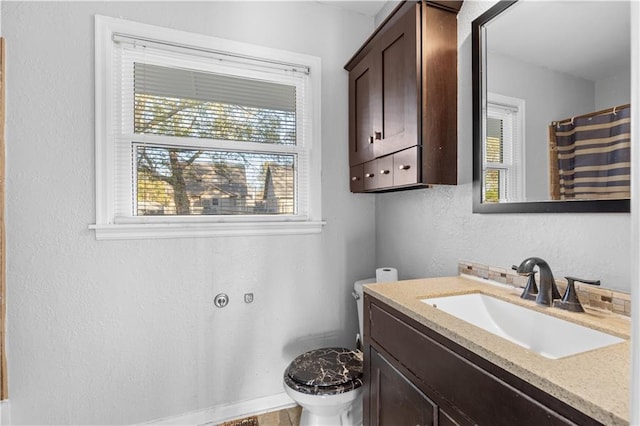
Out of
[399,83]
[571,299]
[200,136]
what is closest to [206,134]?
[200,136]

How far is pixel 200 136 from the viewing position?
5.92 feet

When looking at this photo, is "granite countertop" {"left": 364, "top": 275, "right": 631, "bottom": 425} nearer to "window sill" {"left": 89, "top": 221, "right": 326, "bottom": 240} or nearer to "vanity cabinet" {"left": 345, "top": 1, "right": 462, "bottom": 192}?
"vanity cabinet" {"left": 345, "top": 1, "right": 462, "bottom": 192}

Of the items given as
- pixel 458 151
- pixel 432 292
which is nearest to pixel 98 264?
pixel 432 292

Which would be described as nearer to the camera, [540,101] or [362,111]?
[540,101]

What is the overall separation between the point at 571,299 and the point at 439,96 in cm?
95

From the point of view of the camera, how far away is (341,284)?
6.88ft

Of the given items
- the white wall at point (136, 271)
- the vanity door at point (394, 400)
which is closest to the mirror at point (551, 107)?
the vanity door at point (394, 400)

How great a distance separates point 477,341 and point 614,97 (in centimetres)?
86

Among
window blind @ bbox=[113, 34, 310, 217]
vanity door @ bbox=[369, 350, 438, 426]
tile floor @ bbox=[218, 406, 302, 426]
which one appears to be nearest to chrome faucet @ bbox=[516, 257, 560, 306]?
vanity door @ bbox=[369, 350, 438, 426]

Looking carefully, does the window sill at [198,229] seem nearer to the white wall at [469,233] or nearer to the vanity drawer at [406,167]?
the white wall at [469,233]

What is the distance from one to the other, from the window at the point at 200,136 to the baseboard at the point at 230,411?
3.39ft

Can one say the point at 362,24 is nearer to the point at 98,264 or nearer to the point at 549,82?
the point at 549,82

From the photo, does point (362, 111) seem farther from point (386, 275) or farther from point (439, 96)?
point (386, 275)

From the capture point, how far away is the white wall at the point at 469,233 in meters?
0.96
